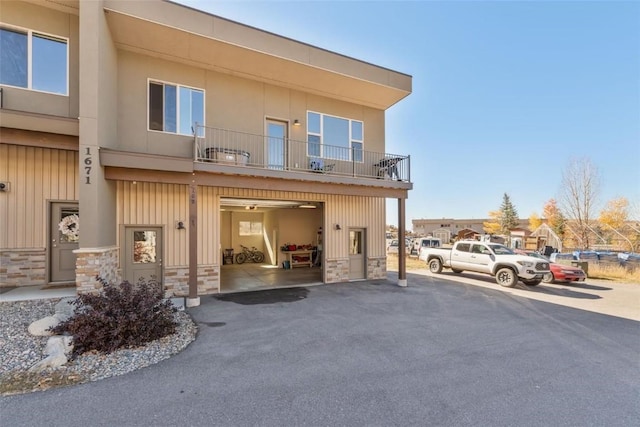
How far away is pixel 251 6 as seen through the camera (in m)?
9.79

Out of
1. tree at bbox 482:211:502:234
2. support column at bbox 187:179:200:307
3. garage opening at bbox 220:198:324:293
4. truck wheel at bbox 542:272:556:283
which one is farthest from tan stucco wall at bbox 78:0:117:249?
tree at bbox 482:211:502:234

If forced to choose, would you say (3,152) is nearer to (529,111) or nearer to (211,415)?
(211,415)

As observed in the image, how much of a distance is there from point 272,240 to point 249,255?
5.90ft

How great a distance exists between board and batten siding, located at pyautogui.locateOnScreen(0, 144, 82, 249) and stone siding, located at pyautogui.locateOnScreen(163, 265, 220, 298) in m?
3.09

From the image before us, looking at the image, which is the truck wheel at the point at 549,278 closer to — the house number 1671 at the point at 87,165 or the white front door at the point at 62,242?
the house number 1671 at the point at 87,165

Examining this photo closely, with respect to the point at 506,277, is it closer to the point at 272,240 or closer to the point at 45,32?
the point at 272,240

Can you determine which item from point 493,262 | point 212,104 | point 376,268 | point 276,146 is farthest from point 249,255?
point 493,262

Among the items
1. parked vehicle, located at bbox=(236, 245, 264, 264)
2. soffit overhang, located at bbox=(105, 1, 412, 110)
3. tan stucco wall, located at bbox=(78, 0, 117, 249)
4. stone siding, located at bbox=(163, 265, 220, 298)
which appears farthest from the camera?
parked vehicle, located at bbox=(236, 245, 264, 264)

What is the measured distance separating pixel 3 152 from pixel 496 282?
16595 mm

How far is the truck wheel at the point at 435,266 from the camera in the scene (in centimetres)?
1454

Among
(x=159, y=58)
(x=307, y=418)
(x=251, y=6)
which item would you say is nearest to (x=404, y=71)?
(x=251, y=6)

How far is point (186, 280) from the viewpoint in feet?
29.3

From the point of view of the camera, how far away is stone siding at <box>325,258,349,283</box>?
11.3 meters

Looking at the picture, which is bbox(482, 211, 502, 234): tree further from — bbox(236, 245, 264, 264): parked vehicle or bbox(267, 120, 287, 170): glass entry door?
bbox(267, 120, 287, 170): glass entry door
